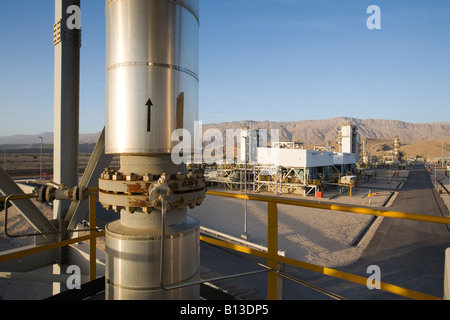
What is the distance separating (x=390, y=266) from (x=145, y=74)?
40.3 feet

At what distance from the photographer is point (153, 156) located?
2223mm

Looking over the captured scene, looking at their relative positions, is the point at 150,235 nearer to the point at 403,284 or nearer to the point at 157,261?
the point at 157,261

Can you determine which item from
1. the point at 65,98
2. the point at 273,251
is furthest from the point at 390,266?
the point at 65,98

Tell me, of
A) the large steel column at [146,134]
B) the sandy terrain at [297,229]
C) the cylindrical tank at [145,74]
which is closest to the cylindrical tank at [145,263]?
the large steel column at [146,134]

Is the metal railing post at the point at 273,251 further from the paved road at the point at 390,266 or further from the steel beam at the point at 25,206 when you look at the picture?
the paved road at the point at 390,266

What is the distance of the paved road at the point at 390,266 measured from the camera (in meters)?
7.88

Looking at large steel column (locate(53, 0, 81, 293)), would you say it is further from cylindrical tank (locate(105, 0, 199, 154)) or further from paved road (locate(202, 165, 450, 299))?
paved road (locate(202, 165, 450, 299))

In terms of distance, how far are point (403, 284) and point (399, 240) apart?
5690mm

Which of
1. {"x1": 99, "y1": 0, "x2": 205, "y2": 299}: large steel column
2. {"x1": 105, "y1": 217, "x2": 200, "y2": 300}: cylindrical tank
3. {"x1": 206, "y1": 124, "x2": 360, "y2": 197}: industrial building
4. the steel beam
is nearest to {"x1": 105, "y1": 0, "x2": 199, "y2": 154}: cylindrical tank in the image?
{"x1": 99, "y1": 0, "x2": 205, "y2": 299}: large steel column

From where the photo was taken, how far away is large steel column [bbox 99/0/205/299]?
6.73ft

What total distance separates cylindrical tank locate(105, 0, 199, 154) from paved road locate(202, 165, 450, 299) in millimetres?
6374

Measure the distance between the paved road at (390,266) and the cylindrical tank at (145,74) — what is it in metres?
6.37

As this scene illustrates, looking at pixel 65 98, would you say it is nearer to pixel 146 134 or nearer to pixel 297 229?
pixel 146 134
